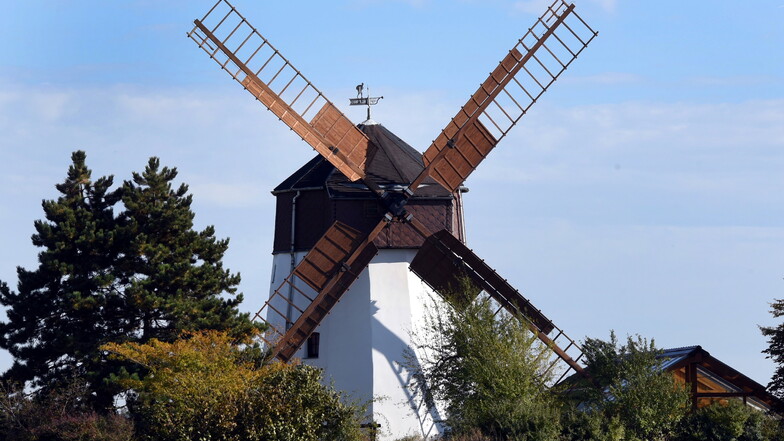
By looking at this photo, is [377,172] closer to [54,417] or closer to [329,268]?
[329,268]

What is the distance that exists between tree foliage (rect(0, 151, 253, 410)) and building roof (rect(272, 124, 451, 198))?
3.79m

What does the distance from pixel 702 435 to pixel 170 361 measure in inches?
538

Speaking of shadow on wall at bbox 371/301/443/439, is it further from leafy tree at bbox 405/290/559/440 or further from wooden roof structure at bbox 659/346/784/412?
wooden roof structure at bbox 659/346/784/412

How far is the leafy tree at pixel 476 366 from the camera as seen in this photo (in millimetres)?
29688

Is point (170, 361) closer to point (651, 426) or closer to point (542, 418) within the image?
point (542, 418)

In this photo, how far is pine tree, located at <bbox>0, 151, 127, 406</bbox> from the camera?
1259 inches

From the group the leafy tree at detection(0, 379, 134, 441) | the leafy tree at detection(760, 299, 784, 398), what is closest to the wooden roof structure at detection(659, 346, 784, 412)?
the leafy tree at detection(760, 299, 784, 398)

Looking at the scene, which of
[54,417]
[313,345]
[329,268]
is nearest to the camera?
[54,417]

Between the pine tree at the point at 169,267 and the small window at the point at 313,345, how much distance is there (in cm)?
204

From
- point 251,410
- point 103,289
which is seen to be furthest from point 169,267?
point 251,410

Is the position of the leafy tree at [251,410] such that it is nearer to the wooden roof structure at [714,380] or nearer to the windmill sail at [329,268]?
the windmill sail at [329,268]

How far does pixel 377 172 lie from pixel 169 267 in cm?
645

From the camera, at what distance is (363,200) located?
1314 inches

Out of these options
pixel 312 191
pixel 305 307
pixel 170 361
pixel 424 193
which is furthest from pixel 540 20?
pixel 170 361
